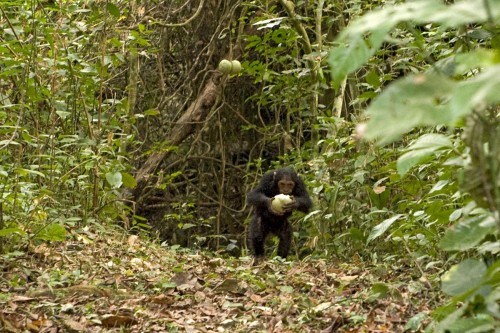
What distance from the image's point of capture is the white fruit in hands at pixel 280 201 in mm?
7648

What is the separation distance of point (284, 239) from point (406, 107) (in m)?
7.01

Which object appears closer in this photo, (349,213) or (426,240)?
(426,240)

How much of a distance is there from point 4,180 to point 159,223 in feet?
18.7

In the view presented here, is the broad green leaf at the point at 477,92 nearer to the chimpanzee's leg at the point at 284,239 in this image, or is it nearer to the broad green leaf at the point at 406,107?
the broad green leaf at the point at 406,107

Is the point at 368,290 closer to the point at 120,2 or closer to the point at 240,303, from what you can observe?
the point at 240,303

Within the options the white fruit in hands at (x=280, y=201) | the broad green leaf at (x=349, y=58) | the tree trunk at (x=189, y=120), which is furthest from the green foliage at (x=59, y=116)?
the broad green leaf at (x=349, y=58)

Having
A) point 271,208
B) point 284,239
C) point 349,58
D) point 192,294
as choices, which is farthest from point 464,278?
point 284,239

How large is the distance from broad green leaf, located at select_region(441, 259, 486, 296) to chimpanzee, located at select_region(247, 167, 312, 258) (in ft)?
19.5

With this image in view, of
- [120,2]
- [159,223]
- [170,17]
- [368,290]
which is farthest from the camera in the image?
[159,223]

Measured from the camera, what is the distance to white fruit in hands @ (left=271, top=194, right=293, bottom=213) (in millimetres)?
7648

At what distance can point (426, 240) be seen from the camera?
4570 mm

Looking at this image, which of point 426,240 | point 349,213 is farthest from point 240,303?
point 349,213

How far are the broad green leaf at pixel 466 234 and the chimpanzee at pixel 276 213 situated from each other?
Answer: 601 centimetres

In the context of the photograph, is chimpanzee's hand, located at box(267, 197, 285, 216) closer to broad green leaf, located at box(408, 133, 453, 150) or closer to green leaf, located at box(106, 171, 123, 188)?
green leaf, located at box(106, 171, 123, 188)
